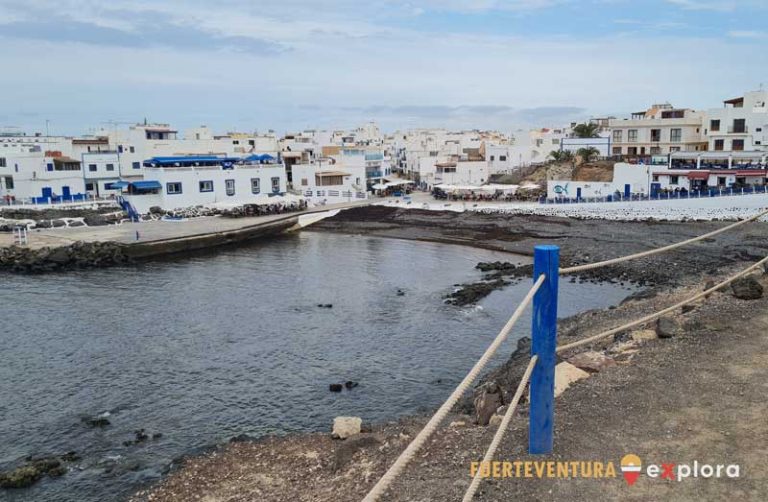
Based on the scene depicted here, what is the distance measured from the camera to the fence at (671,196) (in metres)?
41.6

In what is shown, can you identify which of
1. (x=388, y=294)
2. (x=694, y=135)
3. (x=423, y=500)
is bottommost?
(x=388, y=294)

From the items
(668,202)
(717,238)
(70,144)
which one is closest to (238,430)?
(717,238)

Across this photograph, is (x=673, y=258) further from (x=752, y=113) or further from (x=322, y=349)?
(x=752, y=113)

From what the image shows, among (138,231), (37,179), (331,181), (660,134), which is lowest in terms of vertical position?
(138,231)

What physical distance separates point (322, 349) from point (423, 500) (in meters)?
13.8

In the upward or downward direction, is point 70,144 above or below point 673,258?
above

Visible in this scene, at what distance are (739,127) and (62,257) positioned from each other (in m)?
52.5

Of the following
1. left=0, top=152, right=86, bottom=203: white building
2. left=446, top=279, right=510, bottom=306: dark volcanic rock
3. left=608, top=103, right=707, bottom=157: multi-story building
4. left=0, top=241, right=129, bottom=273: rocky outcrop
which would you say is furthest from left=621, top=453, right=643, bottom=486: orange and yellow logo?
left=0, top=152, right=86, bottom=203: white building

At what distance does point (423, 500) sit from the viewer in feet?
16.0

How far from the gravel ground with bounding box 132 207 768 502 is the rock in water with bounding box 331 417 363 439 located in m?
0.29

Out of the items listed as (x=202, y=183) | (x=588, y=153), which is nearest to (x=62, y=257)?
(x=202, y=183)

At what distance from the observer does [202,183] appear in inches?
2079

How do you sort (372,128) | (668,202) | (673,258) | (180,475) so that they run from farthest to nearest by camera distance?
(372,128)
(668,202)
(673,258)
(180,475)

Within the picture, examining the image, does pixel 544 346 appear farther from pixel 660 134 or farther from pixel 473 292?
pixel 660 134
